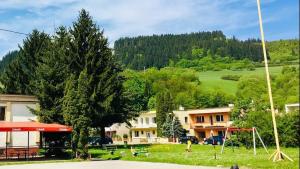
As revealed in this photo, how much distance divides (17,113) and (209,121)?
39851 mm

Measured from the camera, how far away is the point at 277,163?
15.8m

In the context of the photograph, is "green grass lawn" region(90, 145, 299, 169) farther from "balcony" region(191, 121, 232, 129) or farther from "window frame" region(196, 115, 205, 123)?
"window frame" region(196, 115, 205, 123)

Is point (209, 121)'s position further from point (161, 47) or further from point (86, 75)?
point (161, 47)

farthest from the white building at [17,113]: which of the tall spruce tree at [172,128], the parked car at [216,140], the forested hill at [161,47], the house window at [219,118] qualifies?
the forested hill at [161,47]

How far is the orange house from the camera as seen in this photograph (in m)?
66.8

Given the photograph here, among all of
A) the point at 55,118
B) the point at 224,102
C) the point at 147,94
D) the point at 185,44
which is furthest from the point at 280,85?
the point at 185,44

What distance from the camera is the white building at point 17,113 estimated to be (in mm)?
38719

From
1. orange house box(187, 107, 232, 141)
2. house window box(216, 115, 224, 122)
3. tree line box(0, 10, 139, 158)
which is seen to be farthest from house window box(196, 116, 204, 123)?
tree line box(0, 10, 139, 158)

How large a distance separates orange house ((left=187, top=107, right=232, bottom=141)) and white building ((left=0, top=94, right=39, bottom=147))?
3419cm

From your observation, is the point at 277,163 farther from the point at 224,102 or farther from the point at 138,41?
the point at 138,41

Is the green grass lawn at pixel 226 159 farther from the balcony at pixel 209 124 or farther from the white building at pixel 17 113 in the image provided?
the balcony at pixel 209 124

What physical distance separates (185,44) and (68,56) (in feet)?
265

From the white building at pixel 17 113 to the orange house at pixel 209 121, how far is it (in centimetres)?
3419

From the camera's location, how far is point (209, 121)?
70.4 meters
